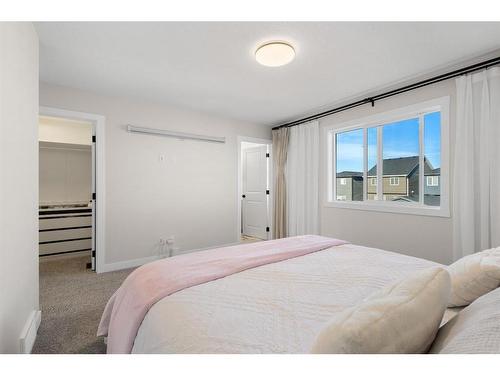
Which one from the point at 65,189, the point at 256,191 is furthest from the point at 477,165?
the point at 65,189

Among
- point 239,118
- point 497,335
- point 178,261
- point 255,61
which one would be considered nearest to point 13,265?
point 178,261

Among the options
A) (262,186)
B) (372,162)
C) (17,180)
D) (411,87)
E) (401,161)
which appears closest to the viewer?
(17,180)

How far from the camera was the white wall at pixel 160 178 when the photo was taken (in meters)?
3.32

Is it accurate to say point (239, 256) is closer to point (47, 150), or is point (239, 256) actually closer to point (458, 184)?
point (458, 184)

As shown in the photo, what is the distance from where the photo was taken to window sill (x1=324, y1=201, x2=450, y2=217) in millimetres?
2692

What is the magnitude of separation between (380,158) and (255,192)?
263 centimetres

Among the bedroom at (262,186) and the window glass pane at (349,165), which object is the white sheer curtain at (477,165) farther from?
the window glass pane at (349,165)

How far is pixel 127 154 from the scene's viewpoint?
344cm

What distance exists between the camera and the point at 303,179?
4.23m

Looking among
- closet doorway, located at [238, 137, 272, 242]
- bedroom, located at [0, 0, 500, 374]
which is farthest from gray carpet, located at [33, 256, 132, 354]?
closet doorway, located at [238, 137, 272, 242]

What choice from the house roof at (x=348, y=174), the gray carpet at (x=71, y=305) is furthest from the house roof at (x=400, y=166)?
the gray carpet at (x=71, y=305)

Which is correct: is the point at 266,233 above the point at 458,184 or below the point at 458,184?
below

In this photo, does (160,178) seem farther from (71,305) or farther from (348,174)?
(348,174)
